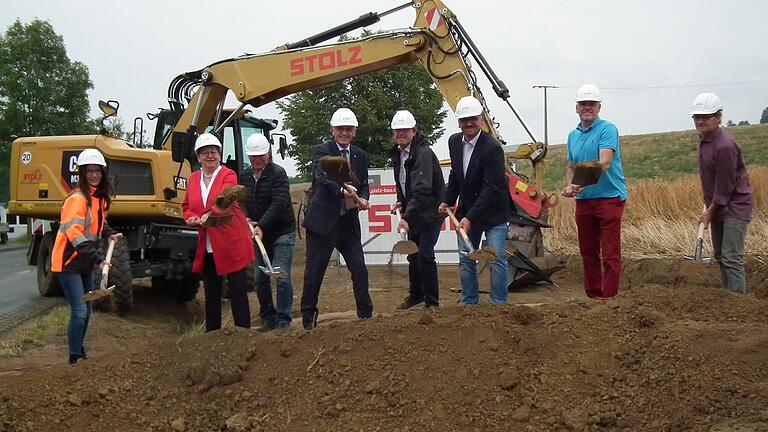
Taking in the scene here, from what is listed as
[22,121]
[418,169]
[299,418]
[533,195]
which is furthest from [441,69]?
[22,121]

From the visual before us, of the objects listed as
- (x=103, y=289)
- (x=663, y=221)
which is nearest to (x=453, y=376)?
(x=103, y=289)

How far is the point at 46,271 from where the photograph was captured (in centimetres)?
1042

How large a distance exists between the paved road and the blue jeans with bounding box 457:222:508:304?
5776 mm

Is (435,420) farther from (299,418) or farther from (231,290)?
(231,290)

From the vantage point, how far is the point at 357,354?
13.4 ft

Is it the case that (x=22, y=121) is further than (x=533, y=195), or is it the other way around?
(x=22, y=121)

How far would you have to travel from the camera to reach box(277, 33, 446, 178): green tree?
2022 centimetres

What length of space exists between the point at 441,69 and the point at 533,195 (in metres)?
2.03

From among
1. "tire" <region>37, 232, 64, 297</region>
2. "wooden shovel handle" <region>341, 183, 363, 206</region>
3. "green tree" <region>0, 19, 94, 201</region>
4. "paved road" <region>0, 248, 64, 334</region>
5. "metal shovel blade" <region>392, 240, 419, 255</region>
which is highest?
"green tree" <region>0, 19, 94, 201</region>

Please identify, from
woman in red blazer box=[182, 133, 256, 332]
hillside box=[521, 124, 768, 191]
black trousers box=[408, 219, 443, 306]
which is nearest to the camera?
woman in red blazer box=[182, 133, 256, 332]

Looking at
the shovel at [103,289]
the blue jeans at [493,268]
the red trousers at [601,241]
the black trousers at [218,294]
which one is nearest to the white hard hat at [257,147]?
the black trousers at [218,294]

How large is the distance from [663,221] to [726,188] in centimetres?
694

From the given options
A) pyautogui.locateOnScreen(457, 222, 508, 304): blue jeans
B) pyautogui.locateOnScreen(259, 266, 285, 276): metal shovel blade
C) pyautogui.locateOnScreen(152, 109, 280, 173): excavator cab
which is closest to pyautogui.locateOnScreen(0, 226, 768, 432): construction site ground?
pyautogui.locateOnScreen(457, 222, 508, 304): blue jeans

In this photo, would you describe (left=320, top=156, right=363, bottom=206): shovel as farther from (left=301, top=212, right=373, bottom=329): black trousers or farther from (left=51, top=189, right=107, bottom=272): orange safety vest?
(left=51, top=189, right=107, bottom=272): orange safety vest
